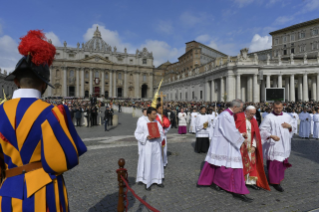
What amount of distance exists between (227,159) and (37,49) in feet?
13.0

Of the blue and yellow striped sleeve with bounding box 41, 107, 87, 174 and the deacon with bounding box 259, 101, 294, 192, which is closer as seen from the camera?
the blue and yellow striped sleeve with bounding box 41, 107, 87, 174

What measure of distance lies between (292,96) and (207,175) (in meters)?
39.0

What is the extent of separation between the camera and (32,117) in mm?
1654

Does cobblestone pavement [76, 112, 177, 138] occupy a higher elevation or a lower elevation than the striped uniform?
lower

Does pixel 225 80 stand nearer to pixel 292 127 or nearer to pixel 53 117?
pixel 292 127

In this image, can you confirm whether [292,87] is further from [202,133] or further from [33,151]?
[33,151]

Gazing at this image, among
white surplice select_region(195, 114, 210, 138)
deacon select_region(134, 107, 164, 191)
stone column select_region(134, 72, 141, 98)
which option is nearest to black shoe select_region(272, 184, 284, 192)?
deacon select_region(134, 107, 164, 191)

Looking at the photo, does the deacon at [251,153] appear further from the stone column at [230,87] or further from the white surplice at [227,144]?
the stone column at [230,87]

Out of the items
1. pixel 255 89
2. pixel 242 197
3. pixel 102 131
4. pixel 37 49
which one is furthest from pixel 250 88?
pixel 37 49

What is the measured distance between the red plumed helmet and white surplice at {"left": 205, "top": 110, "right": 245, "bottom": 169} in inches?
141

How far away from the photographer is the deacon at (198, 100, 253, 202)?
13.9 ft

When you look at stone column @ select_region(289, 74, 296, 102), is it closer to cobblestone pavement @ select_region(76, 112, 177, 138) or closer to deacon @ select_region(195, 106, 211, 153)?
cobblestone pavement @ select_region(76, 112, 177, 138)

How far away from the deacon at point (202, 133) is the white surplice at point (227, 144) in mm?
3756

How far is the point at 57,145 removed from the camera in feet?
5.35
